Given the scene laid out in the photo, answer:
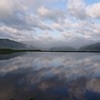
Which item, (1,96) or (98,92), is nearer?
(1,96)

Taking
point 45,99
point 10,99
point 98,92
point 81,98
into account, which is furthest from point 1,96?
point 98,92

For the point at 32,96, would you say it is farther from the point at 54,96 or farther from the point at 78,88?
the point at 78,88

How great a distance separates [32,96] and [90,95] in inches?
185

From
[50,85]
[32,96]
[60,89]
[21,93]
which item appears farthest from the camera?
[50,85]

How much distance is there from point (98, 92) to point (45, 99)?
5.06 m

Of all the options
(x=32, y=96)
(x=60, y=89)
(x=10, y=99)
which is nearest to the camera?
(x=10, y=99)

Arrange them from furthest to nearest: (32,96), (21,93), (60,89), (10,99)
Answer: (60,89) → (21,93) → (32,96) → (10,99)

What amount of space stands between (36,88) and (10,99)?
4.32 m

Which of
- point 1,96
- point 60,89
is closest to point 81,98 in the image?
point 60,89

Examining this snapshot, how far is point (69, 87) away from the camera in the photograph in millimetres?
18766

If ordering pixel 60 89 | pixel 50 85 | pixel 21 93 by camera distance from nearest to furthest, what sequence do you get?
1. pixel 21 93
2. pixel 60 89
3. pixel 50 85

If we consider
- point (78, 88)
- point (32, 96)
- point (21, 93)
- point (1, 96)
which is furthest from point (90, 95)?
point (1, 96)

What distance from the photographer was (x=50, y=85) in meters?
20.0

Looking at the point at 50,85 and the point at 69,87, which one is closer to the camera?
the point at 69,87
